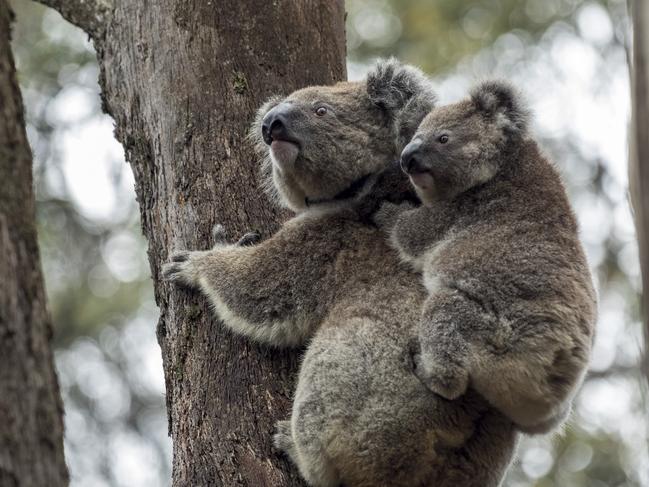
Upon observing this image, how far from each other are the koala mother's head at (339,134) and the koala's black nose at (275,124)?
0.5 inches

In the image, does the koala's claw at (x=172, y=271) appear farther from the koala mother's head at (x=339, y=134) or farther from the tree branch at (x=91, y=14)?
the tree branch at (x=91, y=14)

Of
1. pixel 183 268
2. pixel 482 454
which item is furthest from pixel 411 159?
pixel 482 454

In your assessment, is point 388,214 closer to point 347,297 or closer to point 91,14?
point 347,297

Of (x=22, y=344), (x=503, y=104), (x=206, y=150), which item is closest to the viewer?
(x=22, y=344)

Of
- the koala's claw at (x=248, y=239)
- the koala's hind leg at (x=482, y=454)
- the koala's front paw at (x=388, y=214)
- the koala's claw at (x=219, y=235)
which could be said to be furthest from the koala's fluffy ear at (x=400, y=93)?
the koala's hind leg at (x=482, y=454)

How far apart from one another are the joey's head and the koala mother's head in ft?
1.10

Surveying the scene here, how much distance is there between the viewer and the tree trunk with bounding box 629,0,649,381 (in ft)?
6.31

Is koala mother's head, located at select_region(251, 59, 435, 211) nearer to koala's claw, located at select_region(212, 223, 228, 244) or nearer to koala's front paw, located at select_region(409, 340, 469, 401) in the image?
koala's claw, located at select_region(212, 223, 228, 244)

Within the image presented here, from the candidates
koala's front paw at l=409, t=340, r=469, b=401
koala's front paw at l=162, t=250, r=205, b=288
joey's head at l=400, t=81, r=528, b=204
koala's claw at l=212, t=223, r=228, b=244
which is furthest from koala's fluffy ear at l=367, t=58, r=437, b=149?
koala's front paw at l=409, t=340, r=469, b=401

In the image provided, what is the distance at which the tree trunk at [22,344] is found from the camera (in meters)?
2.38

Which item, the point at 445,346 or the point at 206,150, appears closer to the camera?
the point at 445,346

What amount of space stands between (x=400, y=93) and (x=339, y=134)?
43 cm

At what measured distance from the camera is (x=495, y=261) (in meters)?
4.11

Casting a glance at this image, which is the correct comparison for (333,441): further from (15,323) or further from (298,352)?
(15,323)
